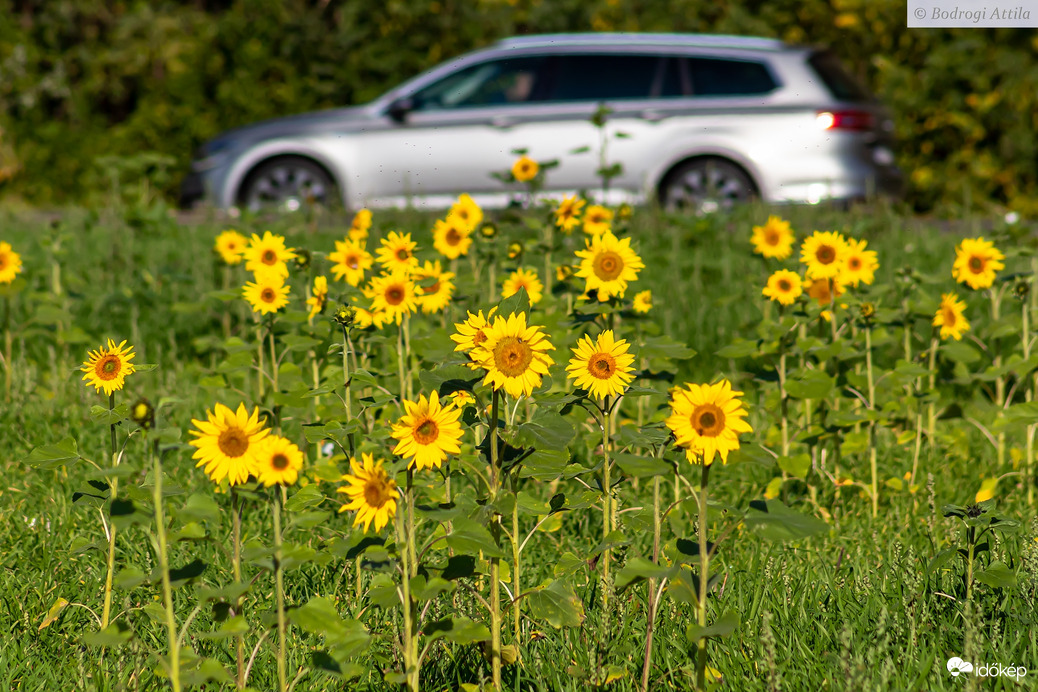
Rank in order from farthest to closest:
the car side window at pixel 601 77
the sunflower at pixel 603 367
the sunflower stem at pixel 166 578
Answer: the car side window at pixel 601 77, the sunflower at pixel 603 367, the sunflower stem at pixel 166 578

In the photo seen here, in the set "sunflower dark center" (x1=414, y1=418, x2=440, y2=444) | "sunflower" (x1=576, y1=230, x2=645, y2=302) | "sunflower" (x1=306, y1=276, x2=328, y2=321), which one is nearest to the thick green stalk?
"sunflower dark center" (x1=414, y1=418, x2=440, y2=444)

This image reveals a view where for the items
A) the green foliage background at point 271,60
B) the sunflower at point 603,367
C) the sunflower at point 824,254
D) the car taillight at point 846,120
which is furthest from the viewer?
the green foliage background at point 271,60

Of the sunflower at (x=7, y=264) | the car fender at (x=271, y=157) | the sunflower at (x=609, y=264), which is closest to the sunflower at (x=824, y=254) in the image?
the sunflower at (x=609, y=264)

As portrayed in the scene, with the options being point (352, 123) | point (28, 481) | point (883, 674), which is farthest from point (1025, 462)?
point (352, 123)

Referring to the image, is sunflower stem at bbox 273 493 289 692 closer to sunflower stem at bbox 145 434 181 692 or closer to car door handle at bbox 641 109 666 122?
sunflower stem at bbox 145 434 181 692

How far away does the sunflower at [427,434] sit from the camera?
175 centimetres

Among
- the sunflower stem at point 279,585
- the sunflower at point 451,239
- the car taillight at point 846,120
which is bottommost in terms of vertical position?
the sunflower stem at point 279,585

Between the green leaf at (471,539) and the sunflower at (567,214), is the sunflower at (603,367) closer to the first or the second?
the green leaf at (471,539)

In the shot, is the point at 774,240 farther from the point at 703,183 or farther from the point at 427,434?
the point at 703,183

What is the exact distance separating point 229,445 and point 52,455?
53 cm

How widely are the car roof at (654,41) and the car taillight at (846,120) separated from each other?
700 mm

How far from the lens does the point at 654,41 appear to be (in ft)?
26.9

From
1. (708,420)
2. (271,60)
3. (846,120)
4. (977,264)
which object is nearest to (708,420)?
(708,420)

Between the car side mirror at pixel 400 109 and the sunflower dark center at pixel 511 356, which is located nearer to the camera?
the sunflower dark center at pixel 511 356
